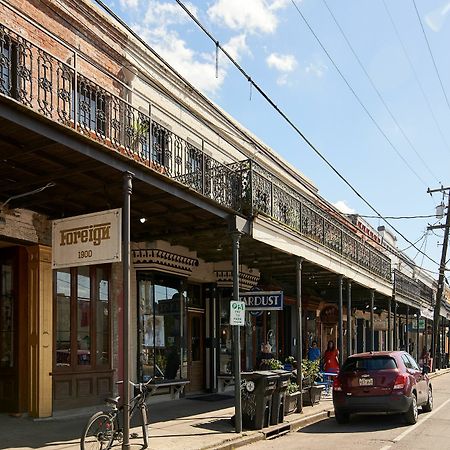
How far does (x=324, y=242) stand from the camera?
62.5ft

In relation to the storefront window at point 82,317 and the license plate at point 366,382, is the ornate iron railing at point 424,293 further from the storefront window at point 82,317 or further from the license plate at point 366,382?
the storefront window at point 82,317

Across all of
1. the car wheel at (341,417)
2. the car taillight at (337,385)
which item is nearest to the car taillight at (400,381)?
the car taillight at (337,385)

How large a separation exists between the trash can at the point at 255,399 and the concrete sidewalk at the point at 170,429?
0.84 ft

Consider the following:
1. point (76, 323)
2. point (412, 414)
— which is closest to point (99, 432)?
point (76, 323)

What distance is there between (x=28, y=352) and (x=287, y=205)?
725 centimetres

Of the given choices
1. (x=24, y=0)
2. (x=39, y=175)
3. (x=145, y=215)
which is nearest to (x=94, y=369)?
(x=145, y=215)

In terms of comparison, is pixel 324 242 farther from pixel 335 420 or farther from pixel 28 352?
pixel 28 352

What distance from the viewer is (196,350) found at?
1916 cm

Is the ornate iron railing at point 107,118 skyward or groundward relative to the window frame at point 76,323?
skyward

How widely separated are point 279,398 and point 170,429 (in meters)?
2.58

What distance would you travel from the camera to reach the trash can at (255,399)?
12.8m

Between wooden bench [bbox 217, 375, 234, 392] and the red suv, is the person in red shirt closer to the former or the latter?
wooden bench [bbox 217, 375, 234, 392]

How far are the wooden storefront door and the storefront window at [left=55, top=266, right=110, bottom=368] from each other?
4.50m

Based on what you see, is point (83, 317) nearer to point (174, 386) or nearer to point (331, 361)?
point (174, 386)
